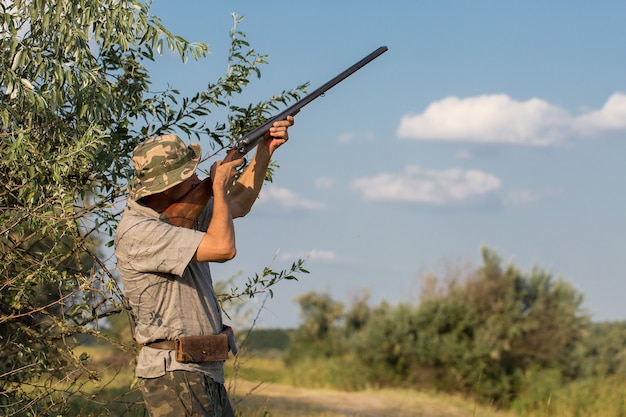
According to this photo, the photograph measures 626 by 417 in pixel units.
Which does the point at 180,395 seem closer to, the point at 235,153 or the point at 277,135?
the point at 235,153

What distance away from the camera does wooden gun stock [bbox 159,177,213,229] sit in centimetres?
488

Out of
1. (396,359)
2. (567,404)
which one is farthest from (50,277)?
(396,359)

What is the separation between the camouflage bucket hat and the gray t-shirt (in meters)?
0.13

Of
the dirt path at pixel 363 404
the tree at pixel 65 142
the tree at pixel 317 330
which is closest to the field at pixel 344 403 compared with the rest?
the dirt path at pixel 363 404

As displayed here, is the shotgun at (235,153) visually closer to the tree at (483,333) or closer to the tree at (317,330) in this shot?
the tree at (483,333)

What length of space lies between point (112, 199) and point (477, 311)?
20.4 meters

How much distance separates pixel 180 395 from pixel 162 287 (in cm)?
58

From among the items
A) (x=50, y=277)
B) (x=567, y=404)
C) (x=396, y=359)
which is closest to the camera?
(x=50, y=277)

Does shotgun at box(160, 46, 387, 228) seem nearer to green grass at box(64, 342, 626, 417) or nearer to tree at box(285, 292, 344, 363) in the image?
green grass at box(64, 342, 626, 417)

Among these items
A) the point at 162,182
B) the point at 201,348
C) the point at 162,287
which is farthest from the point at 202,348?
the point at 162,182

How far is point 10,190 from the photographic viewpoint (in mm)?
6121

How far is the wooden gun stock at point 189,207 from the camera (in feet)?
16.0

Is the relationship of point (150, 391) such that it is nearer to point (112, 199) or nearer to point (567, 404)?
point (112, 199)

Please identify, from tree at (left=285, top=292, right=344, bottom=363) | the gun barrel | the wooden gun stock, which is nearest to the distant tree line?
tree at (left=285, top=292, right=344, bottom=363)
